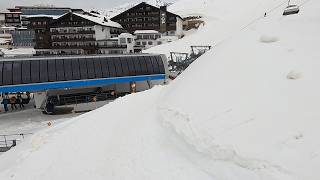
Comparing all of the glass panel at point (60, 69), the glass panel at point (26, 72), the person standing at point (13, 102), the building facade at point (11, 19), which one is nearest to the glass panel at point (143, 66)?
the glass panel at point (60, 69)

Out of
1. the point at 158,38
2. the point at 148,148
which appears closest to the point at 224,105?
the point at 148,148

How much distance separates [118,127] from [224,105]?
5033 millimetres

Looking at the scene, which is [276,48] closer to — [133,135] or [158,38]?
[133,135]

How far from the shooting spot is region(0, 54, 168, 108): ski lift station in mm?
25859

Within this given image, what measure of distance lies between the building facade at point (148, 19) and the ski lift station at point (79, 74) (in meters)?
39.8

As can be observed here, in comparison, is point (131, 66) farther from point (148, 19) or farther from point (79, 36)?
point (148, 19)

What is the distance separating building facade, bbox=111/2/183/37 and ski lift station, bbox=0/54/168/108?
3984 centimetres

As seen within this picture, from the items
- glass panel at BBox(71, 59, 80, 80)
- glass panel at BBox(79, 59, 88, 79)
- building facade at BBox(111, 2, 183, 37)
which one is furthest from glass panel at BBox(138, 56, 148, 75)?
building facade at BBox(111, 2, 183, 37)

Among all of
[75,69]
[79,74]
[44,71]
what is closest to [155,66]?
[79,74]

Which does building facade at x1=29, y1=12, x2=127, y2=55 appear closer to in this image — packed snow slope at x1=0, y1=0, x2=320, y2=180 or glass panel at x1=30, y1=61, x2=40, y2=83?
glass panel at x1=30, y1=61, x2=40, y2=83

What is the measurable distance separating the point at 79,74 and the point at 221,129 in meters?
20.7

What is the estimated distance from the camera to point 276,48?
1248cm

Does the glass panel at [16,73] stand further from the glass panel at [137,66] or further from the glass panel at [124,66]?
the glass panel at [137,66]

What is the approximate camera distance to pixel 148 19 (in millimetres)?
70250
